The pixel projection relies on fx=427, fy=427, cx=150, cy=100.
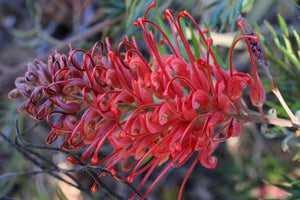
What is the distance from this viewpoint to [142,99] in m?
0.94

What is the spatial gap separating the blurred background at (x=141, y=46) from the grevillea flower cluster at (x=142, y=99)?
0.28 metres

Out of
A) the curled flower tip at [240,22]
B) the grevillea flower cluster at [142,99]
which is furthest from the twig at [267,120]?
the curled flower tip at [240,22]

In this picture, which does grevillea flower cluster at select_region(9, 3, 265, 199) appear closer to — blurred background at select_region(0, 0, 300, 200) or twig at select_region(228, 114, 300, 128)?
twig at select_region(228, 114, 300, 128)

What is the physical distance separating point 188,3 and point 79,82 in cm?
52

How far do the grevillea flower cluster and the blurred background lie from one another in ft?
0.92

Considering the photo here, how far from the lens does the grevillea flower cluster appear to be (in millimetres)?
906

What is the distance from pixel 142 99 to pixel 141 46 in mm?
1229

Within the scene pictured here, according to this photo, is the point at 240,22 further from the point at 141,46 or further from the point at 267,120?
the point at 141,46

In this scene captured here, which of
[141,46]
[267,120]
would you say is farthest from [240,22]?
[141,46]

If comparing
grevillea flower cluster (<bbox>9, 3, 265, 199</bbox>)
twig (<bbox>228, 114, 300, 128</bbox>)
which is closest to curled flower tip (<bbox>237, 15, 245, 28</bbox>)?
grevillea flower cluster (<bbox>9, 3, 265, 199</bbox>)

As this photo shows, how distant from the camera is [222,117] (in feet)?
3.05

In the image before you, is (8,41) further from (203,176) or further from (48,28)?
(203,176)

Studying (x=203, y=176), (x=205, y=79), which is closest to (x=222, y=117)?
(x=205, y=79)

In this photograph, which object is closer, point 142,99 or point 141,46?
point 142,99
